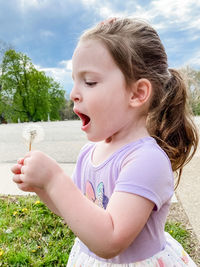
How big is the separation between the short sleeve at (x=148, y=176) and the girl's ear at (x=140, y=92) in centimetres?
21

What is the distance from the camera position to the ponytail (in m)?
1.34

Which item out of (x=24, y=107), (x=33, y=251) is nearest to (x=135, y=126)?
(x=33, y=251)

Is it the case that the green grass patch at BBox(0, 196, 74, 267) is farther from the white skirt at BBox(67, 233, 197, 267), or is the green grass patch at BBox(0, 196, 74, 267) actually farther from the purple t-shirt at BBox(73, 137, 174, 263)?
the purple t-shirt at BBox(73, 137, 174, 263)

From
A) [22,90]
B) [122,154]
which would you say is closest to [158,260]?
[122,154]

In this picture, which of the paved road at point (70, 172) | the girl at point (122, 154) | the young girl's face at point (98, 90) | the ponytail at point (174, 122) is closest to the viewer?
the girl at point (122, 154)

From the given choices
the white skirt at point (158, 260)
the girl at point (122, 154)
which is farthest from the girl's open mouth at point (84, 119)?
the white skirt at point (158, 260)

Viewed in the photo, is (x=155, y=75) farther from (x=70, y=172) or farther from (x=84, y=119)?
(x=70, y=172)

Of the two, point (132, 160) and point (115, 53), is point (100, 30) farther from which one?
point (132, 160)

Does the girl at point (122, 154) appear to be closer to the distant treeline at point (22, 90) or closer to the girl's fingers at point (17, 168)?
the girl's fingers at point (17, 168)

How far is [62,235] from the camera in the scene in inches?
104

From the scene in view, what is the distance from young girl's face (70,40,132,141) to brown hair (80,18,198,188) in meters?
0.04

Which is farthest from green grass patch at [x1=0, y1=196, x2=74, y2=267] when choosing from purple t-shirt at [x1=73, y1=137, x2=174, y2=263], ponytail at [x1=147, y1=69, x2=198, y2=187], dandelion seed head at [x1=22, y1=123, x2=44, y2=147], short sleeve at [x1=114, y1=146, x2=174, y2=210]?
short sleeve at [x1=114, y1=146, x2=174, y2=210]

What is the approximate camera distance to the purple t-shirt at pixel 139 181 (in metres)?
1.03

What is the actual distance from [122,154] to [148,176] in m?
0.18
